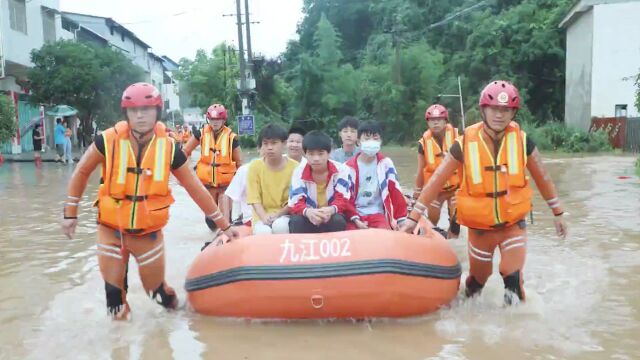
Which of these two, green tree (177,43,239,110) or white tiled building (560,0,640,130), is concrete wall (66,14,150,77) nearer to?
green tree (177,43,239,110)

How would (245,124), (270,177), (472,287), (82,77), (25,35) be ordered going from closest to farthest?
(472,287) → (270,177) → (245,124) → (25,35) → (82,77)

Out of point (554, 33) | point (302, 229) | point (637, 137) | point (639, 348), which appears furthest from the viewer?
point (554, 33)

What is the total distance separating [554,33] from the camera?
105 feet

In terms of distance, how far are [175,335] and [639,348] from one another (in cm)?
292

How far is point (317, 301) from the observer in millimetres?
4590

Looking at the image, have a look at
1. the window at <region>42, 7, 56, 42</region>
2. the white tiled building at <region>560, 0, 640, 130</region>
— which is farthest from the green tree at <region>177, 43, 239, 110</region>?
the white tiled building at <region>560, 0, 640, 130</region>

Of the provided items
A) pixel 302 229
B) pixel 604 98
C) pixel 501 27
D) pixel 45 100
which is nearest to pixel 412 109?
pixel 501 27

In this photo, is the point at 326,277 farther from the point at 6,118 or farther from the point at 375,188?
the point at 6,118

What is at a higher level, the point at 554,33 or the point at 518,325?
the point at 554,33

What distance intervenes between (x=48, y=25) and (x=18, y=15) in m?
4.13

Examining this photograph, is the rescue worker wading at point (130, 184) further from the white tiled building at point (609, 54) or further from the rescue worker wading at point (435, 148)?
the white tiled building at point (609, 54)

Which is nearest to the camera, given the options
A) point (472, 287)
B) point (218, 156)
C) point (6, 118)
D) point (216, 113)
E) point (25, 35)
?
point (472, 287)

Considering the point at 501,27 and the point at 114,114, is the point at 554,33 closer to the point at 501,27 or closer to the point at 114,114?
the point at 501,27

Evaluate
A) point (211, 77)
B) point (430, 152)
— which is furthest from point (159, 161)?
point (211, 77)
